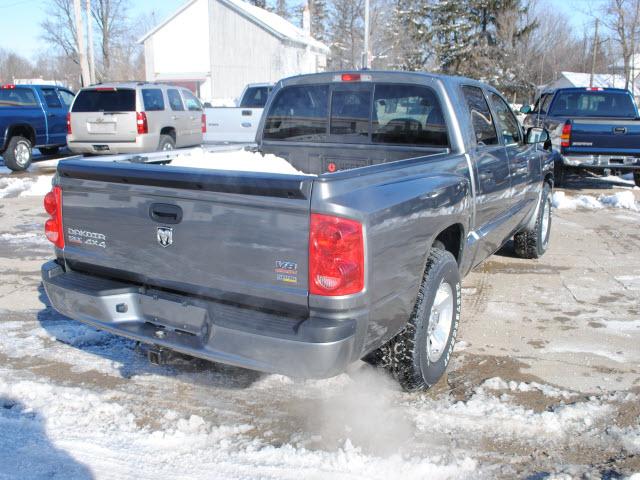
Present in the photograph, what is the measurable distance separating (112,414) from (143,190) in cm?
132

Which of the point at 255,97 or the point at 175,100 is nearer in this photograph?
the point at 175,100

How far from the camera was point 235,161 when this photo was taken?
450cm

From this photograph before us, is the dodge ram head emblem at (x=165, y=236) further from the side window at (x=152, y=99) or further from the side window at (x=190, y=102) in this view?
the side window at (x=190, y=102)

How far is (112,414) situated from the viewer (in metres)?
3.54

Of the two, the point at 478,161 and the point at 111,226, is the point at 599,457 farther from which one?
the point at 111,226

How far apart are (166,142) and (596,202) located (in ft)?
29.6

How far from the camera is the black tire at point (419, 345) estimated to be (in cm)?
353

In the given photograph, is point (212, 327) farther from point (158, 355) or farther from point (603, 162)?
point (603, 162)

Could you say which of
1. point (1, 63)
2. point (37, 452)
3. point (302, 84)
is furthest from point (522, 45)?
point (1, 63)

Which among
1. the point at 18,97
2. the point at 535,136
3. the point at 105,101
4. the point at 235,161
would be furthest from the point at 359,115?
the point at 18,97

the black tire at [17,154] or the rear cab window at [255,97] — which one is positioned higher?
the rear cab window at [255,97]

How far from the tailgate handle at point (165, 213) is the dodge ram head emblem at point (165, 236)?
0.14ft

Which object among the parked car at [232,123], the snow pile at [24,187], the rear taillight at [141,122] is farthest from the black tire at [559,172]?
the snow pile at [24,187]

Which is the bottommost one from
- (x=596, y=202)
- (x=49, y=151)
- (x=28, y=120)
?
(x=596, y=202)
